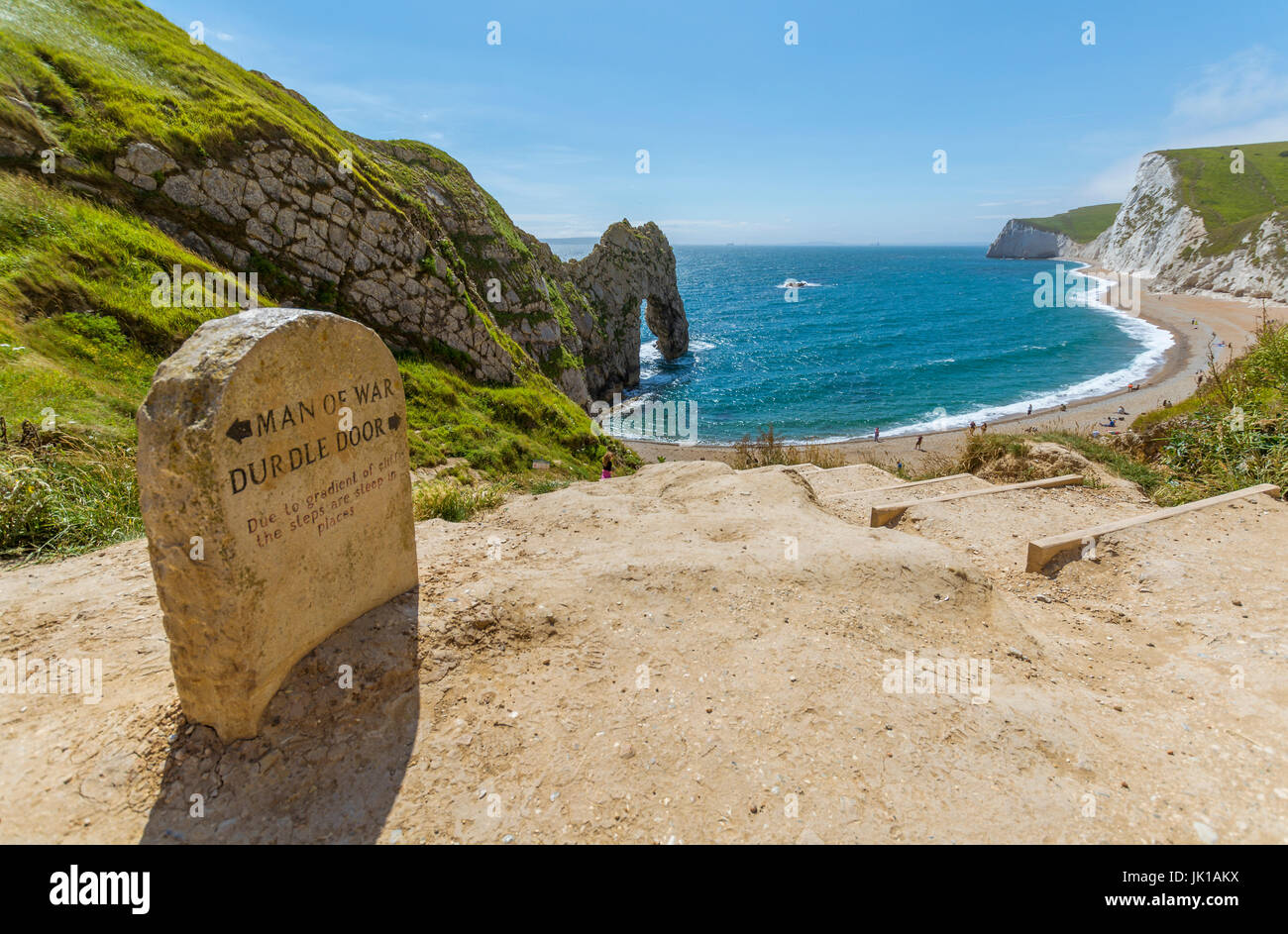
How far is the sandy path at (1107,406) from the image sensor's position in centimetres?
3681

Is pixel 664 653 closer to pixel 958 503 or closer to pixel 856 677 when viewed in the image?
pixel 856 677

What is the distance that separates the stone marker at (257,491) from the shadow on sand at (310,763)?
16 cm

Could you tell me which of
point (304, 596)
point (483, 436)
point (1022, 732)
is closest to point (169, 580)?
point (304, 596)

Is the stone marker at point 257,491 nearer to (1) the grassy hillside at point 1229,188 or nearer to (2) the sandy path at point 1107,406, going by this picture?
(2) the sandy path at point 1107,406

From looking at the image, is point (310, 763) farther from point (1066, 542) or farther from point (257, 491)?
point (1066, 542)

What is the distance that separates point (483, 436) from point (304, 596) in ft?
50.0

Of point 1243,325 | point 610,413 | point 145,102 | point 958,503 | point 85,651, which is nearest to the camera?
point 85,651

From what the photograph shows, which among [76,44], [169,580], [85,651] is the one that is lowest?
[85,651]

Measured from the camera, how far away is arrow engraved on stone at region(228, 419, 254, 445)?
12.1 ft

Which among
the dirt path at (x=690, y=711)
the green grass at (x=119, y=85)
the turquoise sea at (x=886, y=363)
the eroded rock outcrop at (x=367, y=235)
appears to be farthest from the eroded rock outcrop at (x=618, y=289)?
the dirt path at (x=690, y=711)

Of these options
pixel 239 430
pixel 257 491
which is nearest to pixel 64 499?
pixel 257 491

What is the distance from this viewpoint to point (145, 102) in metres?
17.4

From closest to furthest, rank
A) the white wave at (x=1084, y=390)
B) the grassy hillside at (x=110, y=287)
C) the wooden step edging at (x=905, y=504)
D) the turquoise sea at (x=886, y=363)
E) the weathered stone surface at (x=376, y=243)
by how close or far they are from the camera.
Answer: the grassy hillside at (x=110, y=287), the wooden step edging at (x=905, y=504), the weathered stone surface at (x=376, y=243), the white wave at (x=1084, y=390), the turquoise sea at (x=886, y=363)

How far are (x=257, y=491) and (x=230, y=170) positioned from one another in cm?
2005
